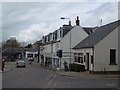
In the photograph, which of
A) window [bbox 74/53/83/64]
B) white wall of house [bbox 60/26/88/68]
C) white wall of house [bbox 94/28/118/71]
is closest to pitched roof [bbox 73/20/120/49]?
white wall of house [bbox 94/28/118/71]

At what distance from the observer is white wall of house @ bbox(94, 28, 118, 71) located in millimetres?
36750

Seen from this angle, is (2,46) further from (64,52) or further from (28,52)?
(64,52)

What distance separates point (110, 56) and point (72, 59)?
18897 millimetres

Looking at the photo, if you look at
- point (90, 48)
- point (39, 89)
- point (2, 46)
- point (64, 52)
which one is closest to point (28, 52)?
point (2, 46)

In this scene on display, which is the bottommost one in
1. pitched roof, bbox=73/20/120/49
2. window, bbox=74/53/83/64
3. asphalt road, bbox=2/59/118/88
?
asphalt road, bbox=2/59/118/88

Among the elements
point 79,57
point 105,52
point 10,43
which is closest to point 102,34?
point 105,52

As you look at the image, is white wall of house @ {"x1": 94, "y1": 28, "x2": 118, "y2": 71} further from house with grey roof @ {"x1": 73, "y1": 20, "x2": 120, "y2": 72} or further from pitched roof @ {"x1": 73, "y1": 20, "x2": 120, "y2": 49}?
pitched roof @ {"x1": 73, "y1": 20, "x2": 120, "y2": 49}

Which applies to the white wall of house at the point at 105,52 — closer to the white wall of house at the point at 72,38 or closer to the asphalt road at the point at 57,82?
the asphalt road at the point at 57,82

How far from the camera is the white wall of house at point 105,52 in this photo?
36.8 meters

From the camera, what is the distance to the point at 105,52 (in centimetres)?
3706

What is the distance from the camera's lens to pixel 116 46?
37250 millimetres

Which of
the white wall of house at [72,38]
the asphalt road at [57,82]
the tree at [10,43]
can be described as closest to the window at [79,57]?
the white wall of house at [72,38]

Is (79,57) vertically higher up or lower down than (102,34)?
lower down

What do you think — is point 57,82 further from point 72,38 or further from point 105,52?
point 72,38
